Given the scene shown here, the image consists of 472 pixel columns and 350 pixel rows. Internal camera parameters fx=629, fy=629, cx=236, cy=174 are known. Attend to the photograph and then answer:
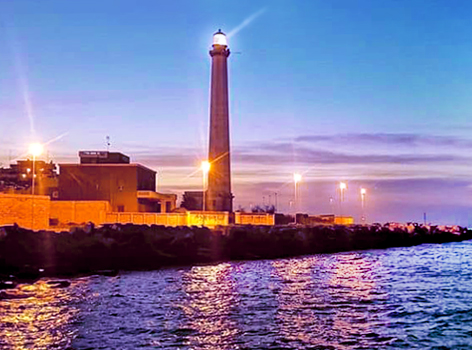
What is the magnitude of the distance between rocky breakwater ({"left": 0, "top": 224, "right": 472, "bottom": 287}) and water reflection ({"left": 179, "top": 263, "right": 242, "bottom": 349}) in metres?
5.32

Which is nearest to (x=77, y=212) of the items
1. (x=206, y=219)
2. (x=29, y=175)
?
(x=206, y=219)

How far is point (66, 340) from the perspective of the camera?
539 inches

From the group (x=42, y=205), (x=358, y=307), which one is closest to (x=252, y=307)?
(x=358, y=307)

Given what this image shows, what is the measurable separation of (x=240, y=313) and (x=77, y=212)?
106 feet

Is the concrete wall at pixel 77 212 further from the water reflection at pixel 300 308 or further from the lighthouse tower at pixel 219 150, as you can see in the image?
the water reflection at pixel 300 308

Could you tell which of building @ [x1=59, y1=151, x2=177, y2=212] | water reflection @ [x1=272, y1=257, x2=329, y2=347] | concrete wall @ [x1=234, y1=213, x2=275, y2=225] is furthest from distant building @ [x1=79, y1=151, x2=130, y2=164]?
water reflection @ [x1=272, y1=257, x2=329, y2=347]

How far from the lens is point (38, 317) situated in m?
16.4

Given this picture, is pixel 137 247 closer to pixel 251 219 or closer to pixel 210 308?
pixel 210 308

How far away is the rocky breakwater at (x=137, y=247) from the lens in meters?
28.9

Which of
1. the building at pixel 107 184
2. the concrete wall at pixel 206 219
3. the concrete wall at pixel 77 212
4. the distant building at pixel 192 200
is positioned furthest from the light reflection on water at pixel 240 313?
the distant building at pixel 192 200

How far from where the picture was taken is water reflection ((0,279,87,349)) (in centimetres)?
1365

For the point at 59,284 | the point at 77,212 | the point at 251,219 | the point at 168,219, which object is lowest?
the point at 59,284

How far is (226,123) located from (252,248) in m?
20.5

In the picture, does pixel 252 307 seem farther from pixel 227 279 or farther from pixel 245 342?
pixel 227 279
